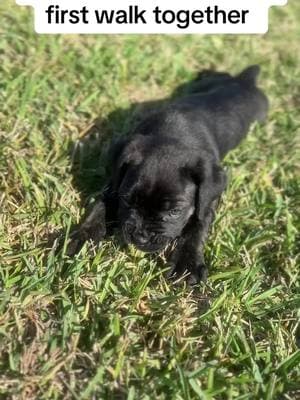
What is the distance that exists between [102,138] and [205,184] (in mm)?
1983

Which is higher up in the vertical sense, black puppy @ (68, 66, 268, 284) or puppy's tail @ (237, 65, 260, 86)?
puppy's tail @ (237, 65, 260, 86)

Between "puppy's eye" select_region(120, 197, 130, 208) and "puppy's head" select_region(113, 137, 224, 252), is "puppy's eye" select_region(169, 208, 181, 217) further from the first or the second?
"puppy's eye" select_region(120, 197, 130, 208)

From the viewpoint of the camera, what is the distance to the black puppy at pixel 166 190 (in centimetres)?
434

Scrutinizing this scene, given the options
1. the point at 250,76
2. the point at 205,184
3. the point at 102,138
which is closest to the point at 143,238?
the point at 205,184

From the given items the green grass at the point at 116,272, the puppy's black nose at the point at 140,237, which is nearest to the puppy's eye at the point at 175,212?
the puppy's black nose at the point at 140,237

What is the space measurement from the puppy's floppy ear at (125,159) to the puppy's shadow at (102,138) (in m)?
0.40

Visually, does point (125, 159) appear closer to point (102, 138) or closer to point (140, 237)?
point (140, 237)

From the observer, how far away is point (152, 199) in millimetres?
4309

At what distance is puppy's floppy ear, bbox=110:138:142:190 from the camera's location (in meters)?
4.56

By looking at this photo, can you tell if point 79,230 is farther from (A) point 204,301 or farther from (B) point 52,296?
(A) point 204,301

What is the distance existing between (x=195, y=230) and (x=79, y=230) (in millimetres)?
1075

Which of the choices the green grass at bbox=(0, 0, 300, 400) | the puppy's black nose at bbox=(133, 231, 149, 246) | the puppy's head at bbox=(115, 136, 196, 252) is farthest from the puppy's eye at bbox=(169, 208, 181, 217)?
the green grass at bbox=(0, 0, 300, 400)

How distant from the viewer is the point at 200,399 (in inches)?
143

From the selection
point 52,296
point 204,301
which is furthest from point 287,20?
point 52,296
